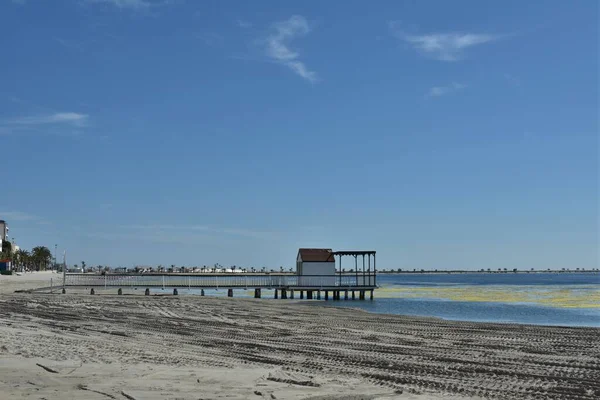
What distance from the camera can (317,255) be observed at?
177ft

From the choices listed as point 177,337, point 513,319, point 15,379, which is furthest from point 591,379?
point 513,319

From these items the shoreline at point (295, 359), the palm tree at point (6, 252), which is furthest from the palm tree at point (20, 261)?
the shoreline at point (295, 359)

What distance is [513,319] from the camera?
3180cm

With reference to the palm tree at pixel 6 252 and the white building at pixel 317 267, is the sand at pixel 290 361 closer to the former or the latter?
the white building at pixel 317 267

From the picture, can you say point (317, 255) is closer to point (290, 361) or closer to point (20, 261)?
point (290, 361)

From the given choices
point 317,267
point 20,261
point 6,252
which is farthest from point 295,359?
point 20,261

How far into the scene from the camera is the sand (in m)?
9.90

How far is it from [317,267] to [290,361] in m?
40.8

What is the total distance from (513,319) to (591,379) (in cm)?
2133

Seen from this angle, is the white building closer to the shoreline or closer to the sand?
the shoreline

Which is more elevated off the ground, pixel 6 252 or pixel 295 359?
pixel 6 252

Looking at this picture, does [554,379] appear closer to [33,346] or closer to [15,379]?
[15,379]

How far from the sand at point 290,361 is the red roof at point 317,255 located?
1205 inches

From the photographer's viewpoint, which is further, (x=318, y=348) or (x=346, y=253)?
(x=346, y=253)
